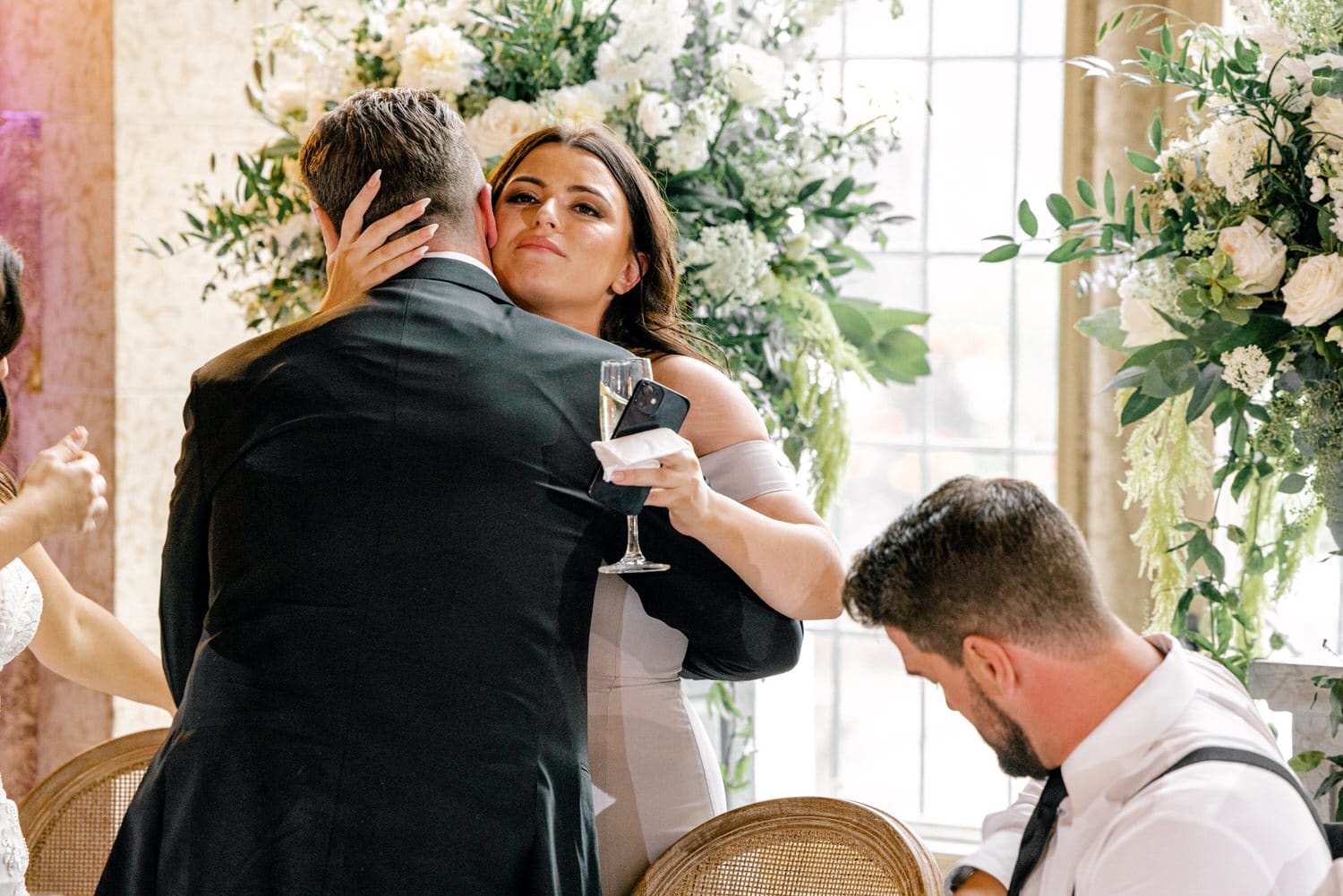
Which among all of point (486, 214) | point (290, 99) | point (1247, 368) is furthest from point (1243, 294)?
point (290, 99)

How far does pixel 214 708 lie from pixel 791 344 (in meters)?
1.63

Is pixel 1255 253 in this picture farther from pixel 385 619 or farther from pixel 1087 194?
pixel 385 619

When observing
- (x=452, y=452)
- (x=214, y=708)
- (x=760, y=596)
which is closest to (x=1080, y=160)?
(x=760, y=596)

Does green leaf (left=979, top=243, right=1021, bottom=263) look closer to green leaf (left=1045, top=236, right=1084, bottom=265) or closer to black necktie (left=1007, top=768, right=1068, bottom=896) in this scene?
green leaf (left=1045, top=236, right=1084, bottom=265)

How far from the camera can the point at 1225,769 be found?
1283 mm

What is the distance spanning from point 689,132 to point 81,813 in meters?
1.63

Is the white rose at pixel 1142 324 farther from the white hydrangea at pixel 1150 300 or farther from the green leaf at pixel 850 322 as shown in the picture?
the green leaf at pixel 850 322

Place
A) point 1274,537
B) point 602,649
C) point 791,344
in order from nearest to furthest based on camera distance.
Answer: point 602,649 → point 1274,537 → point 791,344

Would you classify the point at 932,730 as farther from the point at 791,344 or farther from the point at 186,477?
the point at 186,477

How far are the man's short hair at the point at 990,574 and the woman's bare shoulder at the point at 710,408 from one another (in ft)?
1.61

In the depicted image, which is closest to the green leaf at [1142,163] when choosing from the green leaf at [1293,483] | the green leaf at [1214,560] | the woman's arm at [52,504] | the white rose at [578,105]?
the green leaf at [1293,483]

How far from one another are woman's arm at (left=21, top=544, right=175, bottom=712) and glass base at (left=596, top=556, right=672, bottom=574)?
98cm

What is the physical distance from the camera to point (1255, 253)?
2.05 metres

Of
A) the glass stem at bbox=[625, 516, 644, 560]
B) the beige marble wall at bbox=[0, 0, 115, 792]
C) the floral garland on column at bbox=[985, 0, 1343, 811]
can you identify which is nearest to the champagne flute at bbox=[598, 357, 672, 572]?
the glass stem at bbox=[625, 516, 644, 560]
